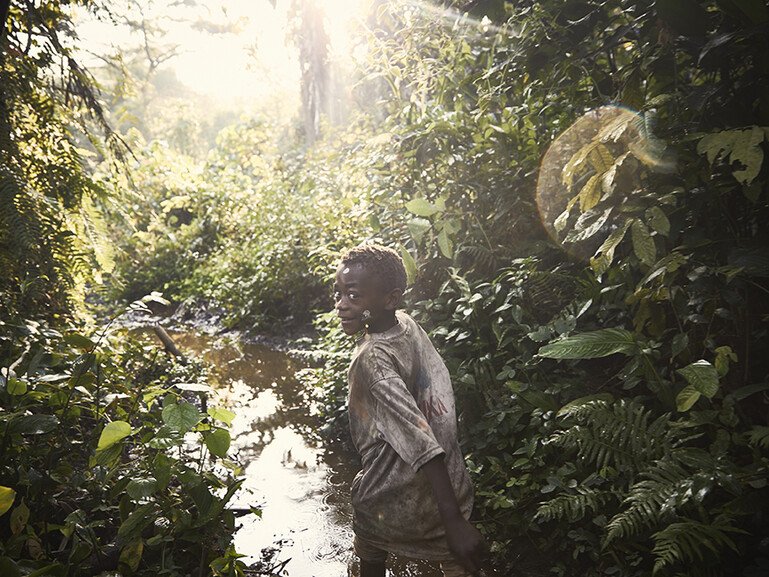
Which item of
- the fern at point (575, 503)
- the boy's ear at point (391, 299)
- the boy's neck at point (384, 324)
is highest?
the boy's ear at point (391, 299)

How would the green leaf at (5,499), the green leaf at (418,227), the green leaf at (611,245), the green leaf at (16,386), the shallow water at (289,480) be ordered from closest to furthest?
the green leaf at (5,499)
the green leaf at (611,245)
the green leaf at (16,386)
the shallow water at (289,480)
the green leaf at (418,227)

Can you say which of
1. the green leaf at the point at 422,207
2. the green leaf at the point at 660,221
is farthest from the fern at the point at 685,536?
the green leaf at the point at 422,207

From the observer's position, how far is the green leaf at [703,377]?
87.0 inches

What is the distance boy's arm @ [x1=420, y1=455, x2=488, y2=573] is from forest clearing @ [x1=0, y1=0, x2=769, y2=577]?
2.07ft

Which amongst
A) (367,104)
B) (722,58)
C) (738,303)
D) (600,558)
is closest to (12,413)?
(600,558)

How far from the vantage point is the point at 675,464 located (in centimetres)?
232

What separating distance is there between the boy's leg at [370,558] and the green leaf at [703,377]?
1413mm

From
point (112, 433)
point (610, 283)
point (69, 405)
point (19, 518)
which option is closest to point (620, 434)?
point (610, 283)

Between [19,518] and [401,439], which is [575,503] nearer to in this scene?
[401,439]

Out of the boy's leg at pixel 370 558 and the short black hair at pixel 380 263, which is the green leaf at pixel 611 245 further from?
the boy's leg at pixel 370 558

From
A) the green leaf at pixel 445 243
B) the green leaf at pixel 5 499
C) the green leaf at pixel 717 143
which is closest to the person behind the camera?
the green leaf at pixel 5 499

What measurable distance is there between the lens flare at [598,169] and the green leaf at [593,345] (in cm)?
49

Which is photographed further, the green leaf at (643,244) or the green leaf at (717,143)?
the green leaf at (643,244)

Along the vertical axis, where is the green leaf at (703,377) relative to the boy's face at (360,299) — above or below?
below
